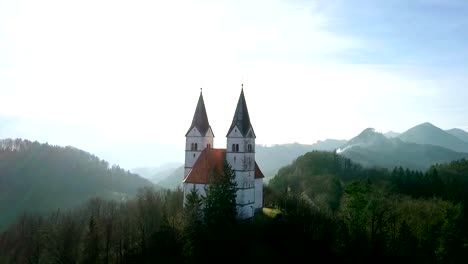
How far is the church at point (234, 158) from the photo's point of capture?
6003cm

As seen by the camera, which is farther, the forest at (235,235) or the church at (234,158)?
the church at (234,158)

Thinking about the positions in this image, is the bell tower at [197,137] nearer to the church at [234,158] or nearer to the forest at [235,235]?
the church at [234,158]

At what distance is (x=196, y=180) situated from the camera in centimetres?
5984

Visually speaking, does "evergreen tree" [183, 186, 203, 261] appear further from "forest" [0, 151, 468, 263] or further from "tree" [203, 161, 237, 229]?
"tree" [203, 161, 237, 229]

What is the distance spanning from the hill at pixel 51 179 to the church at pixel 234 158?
81689mm

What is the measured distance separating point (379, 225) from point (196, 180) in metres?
25.1

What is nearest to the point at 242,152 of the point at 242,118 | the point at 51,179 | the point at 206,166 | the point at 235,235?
the point at 242,118

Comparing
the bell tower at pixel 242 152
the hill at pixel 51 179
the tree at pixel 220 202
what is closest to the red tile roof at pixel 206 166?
the bell tower at pixel 242 152

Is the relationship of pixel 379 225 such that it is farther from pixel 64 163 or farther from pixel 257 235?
pixel 64 163

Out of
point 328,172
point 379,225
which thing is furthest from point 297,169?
point 379,225

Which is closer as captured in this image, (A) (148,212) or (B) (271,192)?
(A) (148,212)

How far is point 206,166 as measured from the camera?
6031 centimetres

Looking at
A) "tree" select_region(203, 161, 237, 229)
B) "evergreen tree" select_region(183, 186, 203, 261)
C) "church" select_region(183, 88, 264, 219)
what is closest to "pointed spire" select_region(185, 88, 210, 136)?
"church" select_region(183, 88, 264, 219)

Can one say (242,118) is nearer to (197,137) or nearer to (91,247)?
(197,137)
